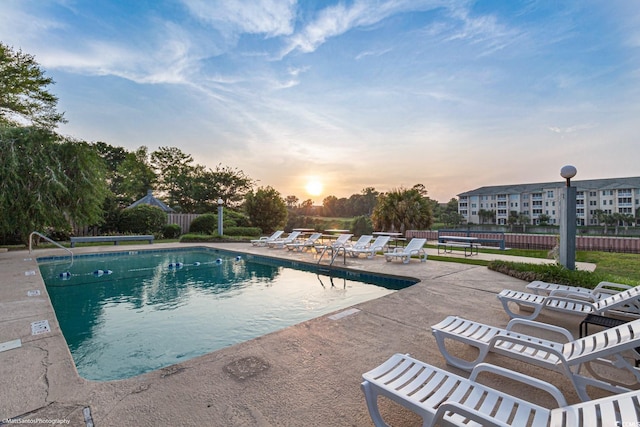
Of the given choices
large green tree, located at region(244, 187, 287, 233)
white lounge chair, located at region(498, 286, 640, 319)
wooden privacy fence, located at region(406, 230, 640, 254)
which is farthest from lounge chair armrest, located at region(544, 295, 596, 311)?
large green tree, located at region(244, 187, 287, 233)

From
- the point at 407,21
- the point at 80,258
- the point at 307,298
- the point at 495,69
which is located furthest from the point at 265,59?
the point at 80,258

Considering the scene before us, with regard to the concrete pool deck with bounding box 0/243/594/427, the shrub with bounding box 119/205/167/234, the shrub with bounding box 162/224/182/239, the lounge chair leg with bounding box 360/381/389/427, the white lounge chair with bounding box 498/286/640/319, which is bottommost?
the concrete pool deck with bounding box 0/243/594/427

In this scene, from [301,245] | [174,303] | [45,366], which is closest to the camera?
[45,366]

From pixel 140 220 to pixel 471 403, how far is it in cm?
1962

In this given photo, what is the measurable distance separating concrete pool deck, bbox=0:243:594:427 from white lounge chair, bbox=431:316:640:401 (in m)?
0.26

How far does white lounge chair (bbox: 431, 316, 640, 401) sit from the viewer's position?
2.17 m

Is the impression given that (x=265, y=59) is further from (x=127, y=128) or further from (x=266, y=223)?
(x=266, y=223)

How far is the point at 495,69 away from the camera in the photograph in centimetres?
930

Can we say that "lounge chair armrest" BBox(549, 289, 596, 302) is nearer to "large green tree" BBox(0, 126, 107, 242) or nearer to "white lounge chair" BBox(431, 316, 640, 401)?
"white lounge chair" BBox(431, 316, 640, 401)

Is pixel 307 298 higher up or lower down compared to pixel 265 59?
lower down

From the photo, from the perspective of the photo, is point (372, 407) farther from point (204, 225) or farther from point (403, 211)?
point (204, 225)

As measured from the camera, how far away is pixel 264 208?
21.0 metres

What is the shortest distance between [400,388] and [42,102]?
64.8ft

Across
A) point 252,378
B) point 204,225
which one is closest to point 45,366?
point 252,378
